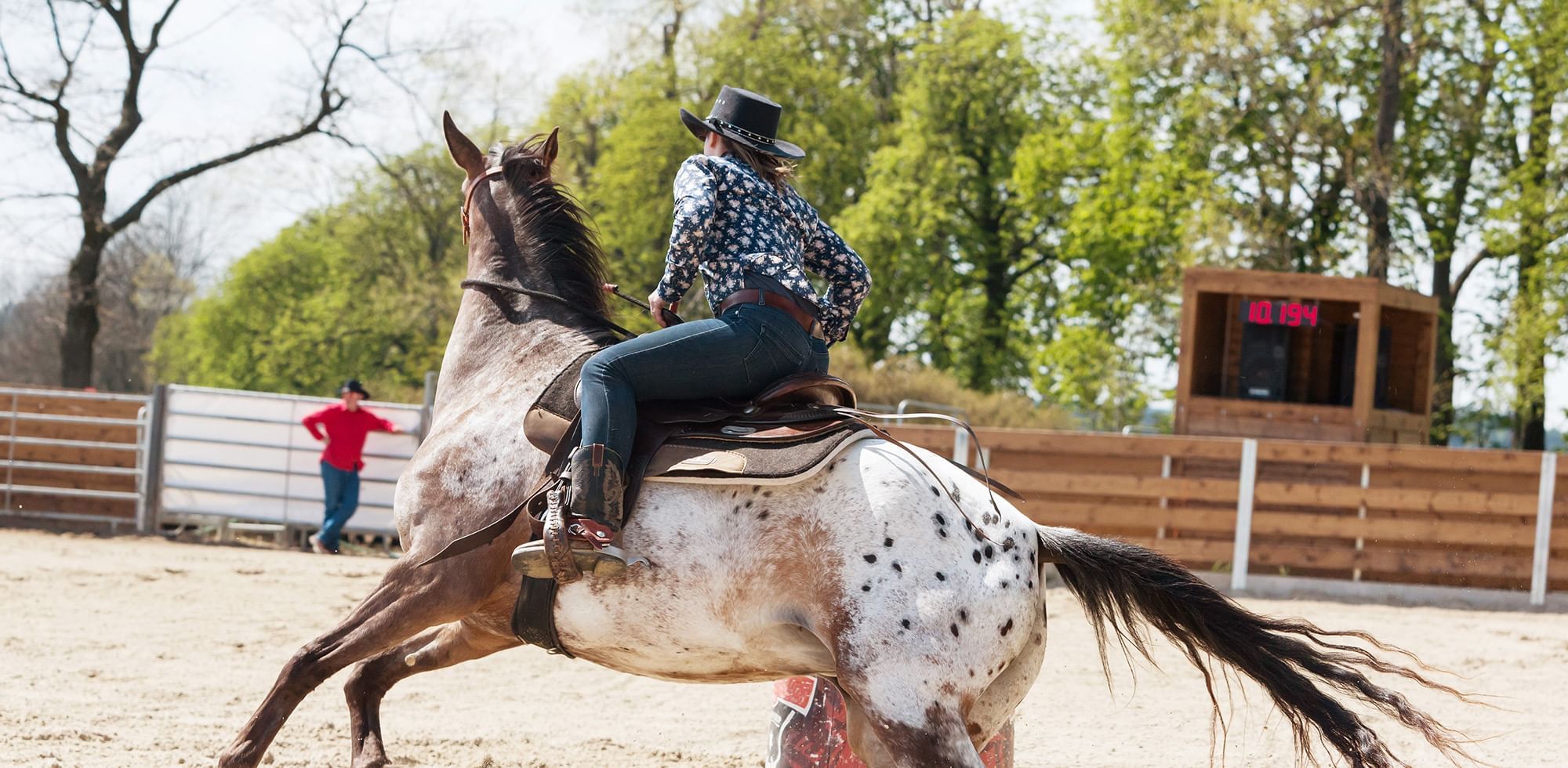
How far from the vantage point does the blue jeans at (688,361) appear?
153 inches

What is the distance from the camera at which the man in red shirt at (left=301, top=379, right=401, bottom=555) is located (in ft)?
45.1

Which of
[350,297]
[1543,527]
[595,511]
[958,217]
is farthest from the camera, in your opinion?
[350,297]

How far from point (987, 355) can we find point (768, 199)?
2434 cm

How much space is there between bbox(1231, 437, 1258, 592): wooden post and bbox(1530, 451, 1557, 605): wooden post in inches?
99.3

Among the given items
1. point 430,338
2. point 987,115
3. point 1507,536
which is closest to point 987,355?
point 987,115

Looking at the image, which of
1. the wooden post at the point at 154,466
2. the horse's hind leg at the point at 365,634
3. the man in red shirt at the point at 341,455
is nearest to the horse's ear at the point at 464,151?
the horse's hind leg at the point at 365,634

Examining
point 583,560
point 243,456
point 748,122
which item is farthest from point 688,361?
point 243,456

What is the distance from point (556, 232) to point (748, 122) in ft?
3.22

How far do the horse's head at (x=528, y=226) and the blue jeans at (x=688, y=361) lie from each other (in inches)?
32.7

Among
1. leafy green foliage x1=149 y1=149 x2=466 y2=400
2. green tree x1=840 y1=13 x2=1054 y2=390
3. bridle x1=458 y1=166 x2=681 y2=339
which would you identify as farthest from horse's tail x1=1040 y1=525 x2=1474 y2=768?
leafy green foliage x1=149 y1=149 x2=466 y2=400

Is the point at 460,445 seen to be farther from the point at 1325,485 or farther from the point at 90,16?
the point at 90,16

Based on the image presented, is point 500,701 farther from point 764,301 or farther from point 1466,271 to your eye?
point 1466,271

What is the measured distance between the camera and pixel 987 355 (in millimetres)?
28047

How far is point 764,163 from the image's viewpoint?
4.25 meters
